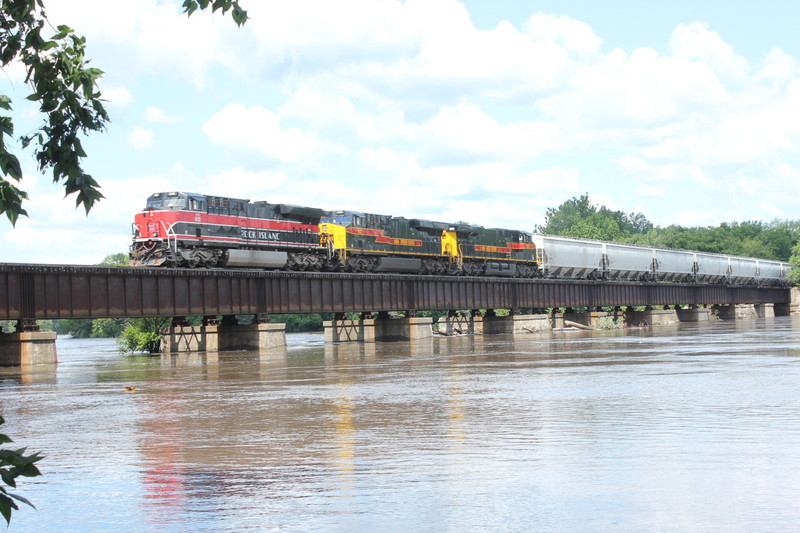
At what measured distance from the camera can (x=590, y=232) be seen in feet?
567

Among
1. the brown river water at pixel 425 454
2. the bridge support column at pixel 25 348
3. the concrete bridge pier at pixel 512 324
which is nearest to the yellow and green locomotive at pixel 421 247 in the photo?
the concrete bridge pier at pixel 512 324

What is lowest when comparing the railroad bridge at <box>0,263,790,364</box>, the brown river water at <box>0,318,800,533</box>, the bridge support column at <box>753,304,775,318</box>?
the bridge support column at <box>753,304,775,318</box>

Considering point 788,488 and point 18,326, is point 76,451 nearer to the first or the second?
point 788,488

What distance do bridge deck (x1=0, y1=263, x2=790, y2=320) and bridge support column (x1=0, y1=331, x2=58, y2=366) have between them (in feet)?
3.16

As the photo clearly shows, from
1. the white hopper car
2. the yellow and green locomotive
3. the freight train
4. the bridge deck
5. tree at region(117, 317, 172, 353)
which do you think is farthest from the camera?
the white hopper car

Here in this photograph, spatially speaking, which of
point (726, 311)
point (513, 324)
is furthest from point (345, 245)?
point (726, 311)

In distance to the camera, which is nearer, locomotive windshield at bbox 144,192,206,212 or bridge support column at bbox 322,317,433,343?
locomotive windshield at bbox 144,192,206,212

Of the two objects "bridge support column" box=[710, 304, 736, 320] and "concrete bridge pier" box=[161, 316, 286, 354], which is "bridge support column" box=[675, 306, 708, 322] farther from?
"concrete bridge pier" box=[161, 316, 286, 354]

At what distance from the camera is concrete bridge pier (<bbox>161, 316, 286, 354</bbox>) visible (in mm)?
50000

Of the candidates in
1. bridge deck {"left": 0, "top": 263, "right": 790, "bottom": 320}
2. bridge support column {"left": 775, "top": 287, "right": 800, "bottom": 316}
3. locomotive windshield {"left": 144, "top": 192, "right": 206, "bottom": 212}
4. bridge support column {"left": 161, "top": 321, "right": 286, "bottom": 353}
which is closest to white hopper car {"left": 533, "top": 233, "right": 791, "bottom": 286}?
bridge deck {"left": 0, "top": 263, "right": 790, "bottom": 320}

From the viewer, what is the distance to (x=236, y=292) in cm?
4688

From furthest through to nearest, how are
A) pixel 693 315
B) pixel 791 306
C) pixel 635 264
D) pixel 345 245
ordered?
pixel 791 306 → pixel 693 315 → pixel 635 264 → pixel 345 245

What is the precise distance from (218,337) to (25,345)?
1425 cm

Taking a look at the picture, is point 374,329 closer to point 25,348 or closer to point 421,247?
point 421,247
